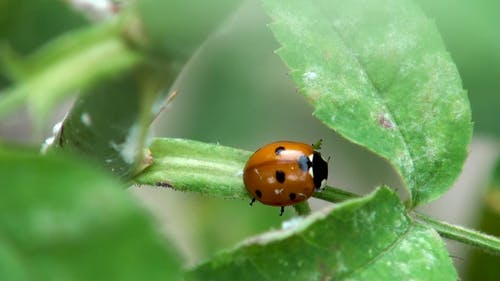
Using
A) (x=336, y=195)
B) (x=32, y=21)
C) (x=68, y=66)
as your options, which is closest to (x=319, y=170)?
(x=336, y=195)

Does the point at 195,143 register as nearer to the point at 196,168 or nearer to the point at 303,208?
the point at 196,168

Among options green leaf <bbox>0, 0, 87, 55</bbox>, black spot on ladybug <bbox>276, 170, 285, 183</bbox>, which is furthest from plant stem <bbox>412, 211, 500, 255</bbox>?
green leaf <bbox>0, 0, 87, 55</bbox>

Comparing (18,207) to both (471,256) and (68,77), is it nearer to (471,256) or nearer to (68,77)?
(68,77)

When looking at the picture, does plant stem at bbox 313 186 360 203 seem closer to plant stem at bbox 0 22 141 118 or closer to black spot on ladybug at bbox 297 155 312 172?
black spot on ladybug at bbox 297 155 312 172

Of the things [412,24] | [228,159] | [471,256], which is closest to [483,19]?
[412,24]

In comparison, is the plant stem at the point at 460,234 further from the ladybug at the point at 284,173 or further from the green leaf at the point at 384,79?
the ladybug at the point at 284,173
